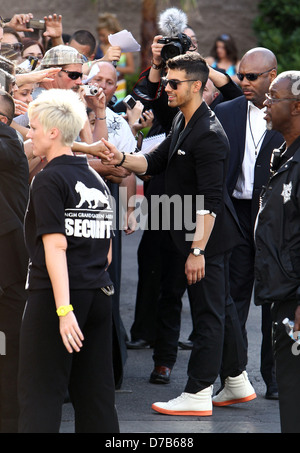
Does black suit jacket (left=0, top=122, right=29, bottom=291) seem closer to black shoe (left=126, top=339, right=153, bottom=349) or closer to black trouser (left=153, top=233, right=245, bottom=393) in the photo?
black trouser (left=153, top=233, right=245, bottom=393)

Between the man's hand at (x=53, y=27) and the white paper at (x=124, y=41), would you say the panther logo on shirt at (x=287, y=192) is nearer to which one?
the white paper at (x=124, y=41)

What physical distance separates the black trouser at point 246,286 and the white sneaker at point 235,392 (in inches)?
8.6

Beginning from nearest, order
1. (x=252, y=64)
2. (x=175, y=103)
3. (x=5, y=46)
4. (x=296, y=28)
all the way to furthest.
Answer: (x=175, y=103) < (x=252, y=64) < (x=5, y=46) < (x=296, y=28)

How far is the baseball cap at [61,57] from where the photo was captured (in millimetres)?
5891

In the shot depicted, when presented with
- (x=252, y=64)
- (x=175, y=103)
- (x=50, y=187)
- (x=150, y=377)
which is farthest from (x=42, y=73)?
(x=150, y=377)

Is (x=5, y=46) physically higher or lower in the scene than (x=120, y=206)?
higher

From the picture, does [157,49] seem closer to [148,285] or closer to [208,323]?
[148,285]

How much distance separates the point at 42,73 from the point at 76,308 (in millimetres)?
2124

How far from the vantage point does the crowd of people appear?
3973 millimetres

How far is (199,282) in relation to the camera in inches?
214

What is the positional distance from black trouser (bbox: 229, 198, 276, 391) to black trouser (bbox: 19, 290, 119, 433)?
1898mm

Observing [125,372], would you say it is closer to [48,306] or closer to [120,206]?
[120,206]

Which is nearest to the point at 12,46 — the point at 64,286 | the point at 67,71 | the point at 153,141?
the point at 67,71

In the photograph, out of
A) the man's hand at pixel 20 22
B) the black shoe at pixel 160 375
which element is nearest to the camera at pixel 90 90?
the black shoe at pixel 160 375
